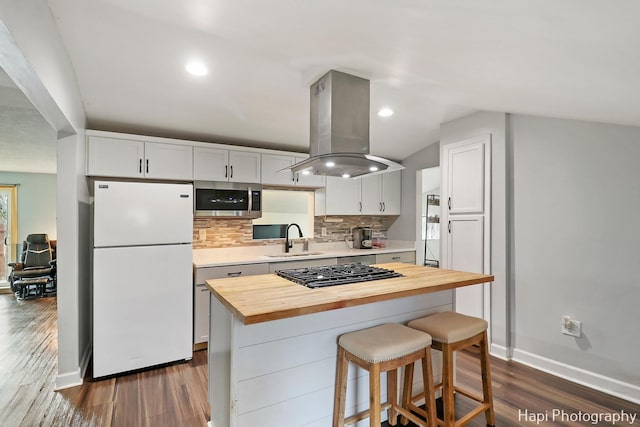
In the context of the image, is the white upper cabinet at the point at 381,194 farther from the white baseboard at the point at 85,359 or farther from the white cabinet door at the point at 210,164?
the white baseboard at the point at 85,359

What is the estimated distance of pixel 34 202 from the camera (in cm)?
617

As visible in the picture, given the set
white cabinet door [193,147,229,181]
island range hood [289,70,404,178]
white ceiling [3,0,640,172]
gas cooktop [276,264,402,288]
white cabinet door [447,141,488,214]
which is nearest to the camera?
white ceiling [3,0,640,172]

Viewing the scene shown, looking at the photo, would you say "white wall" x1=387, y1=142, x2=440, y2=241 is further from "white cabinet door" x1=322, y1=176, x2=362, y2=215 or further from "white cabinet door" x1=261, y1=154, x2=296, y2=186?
"white cabinet door" x1=261, y1=154, x2=296, y2=186

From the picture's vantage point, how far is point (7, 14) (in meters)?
1.14

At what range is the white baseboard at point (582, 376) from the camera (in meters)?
2.30

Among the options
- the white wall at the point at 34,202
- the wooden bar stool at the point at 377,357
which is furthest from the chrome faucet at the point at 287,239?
the white wall at the point at 34,202

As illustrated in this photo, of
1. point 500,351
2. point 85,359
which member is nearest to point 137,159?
point 85,359

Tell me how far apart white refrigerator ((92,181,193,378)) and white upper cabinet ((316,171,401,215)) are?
1865 mm

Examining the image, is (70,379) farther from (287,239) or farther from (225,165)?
(287,239)

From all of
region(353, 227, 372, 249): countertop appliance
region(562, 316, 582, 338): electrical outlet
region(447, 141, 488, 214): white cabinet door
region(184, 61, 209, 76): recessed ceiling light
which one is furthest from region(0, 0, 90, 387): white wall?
region(562, 316, 582, 338): electrical outlet

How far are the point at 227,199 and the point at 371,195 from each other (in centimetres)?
208

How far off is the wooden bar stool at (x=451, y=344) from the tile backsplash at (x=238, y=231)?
8.03ft

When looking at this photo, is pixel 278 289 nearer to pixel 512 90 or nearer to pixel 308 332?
pixel 308 332

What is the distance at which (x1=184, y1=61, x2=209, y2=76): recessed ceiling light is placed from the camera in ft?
7.63
